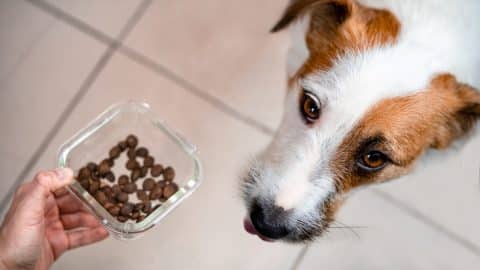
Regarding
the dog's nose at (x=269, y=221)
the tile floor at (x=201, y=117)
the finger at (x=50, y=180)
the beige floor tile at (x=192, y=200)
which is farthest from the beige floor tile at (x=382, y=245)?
the finger at (x=50, y=180)

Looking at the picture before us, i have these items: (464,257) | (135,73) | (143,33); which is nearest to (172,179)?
(135,73)

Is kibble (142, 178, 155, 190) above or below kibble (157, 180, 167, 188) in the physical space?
below

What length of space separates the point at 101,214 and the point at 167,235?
13.2 inches

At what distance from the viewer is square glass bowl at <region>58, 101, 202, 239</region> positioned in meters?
1.47

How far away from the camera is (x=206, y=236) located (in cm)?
163

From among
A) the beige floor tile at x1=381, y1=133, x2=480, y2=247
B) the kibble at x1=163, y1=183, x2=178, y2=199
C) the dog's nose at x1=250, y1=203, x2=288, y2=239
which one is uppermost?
the beige floor tile at x1=381, y1=133, x2=480, y2=247

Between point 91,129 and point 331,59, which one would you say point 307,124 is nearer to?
point 331,59

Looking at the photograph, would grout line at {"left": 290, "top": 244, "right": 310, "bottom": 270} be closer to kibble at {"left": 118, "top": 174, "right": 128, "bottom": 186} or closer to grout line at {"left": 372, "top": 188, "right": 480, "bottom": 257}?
grout line at {"left": 372, "top": 188, "right": 480, "bottom": 257}

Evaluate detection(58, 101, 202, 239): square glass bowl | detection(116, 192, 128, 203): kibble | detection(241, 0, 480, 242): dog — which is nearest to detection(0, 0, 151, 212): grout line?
detection(58, 101, 202, 239): square glass bowl

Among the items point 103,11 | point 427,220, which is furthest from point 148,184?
point 427,220

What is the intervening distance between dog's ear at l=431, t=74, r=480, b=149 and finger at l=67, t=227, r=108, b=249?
0.83m

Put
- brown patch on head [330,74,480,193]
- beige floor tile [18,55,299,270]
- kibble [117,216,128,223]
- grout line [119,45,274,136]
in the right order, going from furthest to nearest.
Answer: grout line [119,45,274,136]
beige floor tile [18,55,299,270]
kibble [117,216,128,223]
brown patch on head [330,74,480,193]

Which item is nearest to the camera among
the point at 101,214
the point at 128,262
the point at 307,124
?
the point at 307,124

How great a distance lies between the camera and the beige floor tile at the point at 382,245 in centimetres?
163
